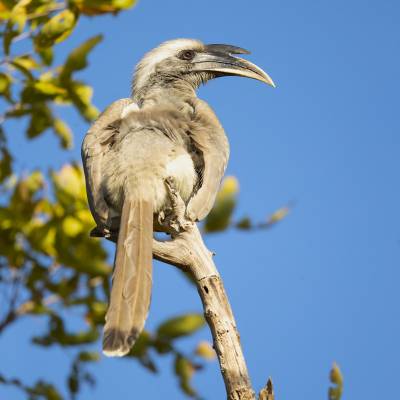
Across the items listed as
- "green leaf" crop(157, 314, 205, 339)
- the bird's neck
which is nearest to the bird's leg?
"green leaf" crop(157, 314, 205, 339)

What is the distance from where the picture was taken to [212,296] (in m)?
3.61

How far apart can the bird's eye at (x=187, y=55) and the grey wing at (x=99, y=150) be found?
94 centimetres

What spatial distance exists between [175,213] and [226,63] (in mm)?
1964

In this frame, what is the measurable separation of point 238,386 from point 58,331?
5.56ft

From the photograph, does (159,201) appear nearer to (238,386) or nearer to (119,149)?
(119,149)

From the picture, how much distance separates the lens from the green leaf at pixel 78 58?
473 cm

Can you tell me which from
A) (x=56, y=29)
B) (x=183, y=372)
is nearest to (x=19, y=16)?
(x=56, y=29)

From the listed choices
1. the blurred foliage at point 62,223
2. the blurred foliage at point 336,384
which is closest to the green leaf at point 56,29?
the blurred foliage at point 62,223

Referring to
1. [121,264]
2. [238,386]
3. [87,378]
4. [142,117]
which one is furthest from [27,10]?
[238,386]

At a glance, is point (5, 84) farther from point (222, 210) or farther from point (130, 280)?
point (130, 280)

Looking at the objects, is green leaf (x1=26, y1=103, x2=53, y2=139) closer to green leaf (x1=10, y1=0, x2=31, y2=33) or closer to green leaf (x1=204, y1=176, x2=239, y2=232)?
green leaf (x1=10, y1=0, x2=31, y2=33)

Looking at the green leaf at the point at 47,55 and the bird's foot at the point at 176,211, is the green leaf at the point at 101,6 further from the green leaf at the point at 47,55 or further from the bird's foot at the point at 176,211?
the bird's foot at the point at 176,211

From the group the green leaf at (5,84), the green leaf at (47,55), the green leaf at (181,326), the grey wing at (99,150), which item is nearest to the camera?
the grey wing at (99,150)

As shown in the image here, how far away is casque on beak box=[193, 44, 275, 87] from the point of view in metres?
5.58
